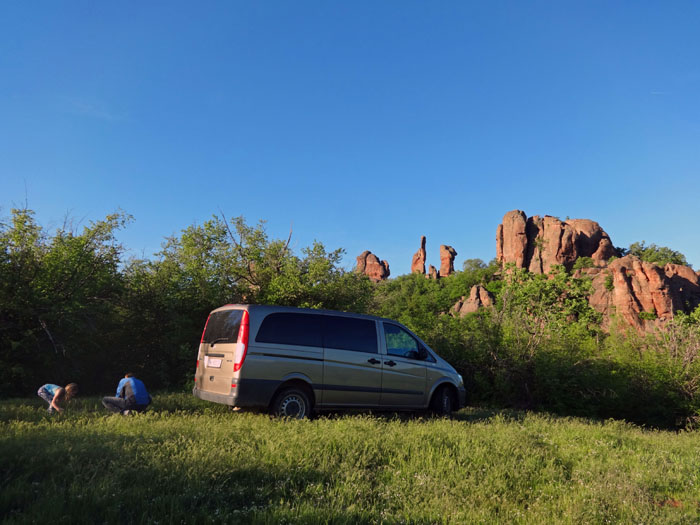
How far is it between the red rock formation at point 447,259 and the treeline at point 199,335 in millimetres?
109263

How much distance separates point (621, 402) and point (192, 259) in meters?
13.3

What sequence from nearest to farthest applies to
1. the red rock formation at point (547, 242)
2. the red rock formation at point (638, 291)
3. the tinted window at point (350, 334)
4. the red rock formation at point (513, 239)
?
the tinted window at point (350, 334) → the red rock formation at point (638, 291) → the red rock formation at point (547, 242) → the red rock formation at point (513, 239)

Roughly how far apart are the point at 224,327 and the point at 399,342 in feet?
10.8

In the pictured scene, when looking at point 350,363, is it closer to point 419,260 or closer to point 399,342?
point 399,342

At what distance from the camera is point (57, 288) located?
38.3ft

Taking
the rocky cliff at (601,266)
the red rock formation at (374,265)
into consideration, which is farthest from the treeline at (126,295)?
the red rock formation at (374,265)

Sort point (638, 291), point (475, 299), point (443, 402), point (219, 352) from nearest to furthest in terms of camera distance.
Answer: point (219, 352) → point (443, 402) → point (638, 291) → point (475, 299)

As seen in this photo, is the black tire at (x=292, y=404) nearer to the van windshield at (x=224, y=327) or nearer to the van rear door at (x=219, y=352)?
the van rear door at (x=219, y=352)

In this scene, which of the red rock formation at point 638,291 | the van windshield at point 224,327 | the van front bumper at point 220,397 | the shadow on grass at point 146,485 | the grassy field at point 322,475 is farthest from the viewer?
the red rock formation at point 638,291

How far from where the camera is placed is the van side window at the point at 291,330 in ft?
24.2

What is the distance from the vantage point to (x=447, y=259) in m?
123

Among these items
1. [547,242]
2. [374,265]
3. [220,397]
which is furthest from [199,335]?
[374,265]

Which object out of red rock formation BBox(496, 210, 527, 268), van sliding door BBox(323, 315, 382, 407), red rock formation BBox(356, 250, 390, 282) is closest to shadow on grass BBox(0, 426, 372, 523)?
van sliding door BBox(323, 315, 382, 407)

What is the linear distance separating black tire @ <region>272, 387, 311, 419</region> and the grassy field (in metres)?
0.75
